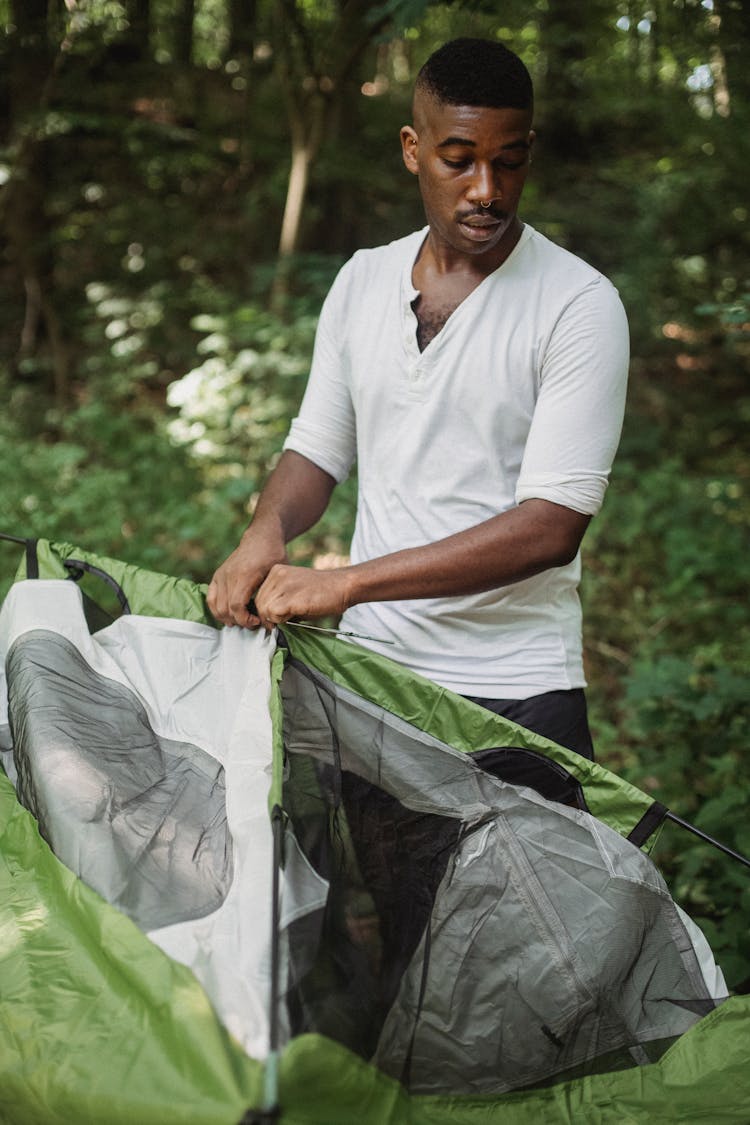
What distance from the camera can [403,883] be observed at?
5.07 ft

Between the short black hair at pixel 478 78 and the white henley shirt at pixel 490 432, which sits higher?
the short black hair at pixel 478 78

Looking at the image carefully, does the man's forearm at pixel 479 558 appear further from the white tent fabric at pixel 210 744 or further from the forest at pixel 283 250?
the forest at pixel 283 250

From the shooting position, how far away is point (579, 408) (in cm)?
178

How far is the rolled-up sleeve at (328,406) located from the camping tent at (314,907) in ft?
1.64

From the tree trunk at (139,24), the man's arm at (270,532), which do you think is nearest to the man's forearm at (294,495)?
the man's arm at (270,532)

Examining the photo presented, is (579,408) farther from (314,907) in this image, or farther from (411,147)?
(314,907)

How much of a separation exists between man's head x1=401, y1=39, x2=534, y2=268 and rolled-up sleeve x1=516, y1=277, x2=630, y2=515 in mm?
235

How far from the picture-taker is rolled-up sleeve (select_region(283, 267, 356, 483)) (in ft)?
7.06

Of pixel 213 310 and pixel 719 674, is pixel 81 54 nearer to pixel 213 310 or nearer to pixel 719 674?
pixel 213 310

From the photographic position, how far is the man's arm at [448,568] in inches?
70.3

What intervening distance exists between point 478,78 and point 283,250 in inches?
180

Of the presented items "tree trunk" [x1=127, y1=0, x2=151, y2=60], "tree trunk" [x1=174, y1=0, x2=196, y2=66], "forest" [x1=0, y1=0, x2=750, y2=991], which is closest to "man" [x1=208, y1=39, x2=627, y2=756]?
"forest" [x1=0, y1=0, x2=750, y2=991]

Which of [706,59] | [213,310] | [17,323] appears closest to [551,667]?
[706,59]

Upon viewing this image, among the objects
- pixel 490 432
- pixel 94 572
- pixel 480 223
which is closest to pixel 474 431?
pixel 490 432
